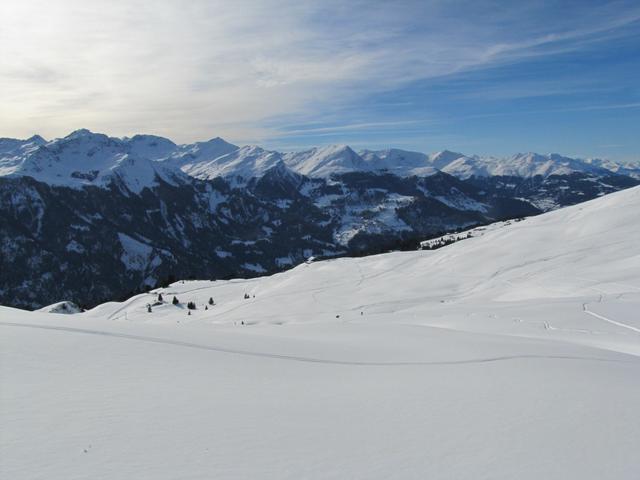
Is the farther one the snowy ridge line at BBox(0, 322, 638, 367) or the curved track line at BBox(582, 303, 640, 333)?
the curved track line at BBox(582, 303, 640, 333)

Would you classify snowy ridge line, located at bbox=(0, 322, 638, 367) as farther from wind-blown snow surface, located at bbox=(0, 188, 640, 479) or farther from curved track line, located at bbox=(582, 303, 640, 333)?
curved track line, located at bbox=(582, 303, 640, 333)

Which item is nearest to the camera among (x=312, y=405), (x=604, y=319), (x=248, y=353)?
(x=312, y=405)

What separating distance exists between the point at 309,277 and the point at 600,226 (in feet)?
159

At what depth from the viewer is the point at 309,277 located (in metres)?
88.9

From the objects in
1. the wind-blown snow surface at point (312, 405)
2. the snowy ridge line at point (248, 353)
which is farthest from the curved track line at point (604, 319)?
the snowy ridge line at point (248, 353)

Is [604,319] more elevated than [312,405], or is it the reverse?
[312,405]

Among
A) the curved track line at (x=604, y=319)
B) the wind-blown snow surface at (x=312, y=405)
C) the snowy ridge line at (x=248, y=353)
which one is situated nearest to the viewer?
the wind-blown snow surface at (x=312, y=405)

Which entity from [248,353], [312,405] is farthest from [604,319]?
[312,405]

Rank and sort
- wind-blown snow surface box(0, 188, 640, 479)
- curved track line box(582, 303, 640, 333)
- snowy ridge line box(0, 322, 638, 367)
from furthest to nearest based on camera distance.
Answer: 1. curved track line box(582, 303, 640, 333)
2. snowy ridge line box(0, 322, 638, 367)
3. wind-blown snow surface box(0, 188, 640, 479)

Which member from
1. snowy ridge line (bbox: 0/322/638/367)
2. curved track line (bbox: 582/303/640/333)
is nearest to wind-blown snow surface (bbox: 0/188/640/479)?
snowy ridge line (bbox: 0/322/638/367)

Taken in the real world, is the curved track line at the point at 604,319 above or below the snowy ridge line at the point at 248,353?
below

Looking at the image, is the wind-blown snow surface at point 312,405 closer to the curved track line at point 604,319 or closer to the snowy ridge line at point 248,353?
the snowy ridge line at point 248,353

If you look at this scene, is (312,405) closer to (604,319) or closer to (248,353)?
(248,353)

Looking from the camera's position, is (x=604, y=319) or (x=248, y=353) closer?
(x=248, y=353)
